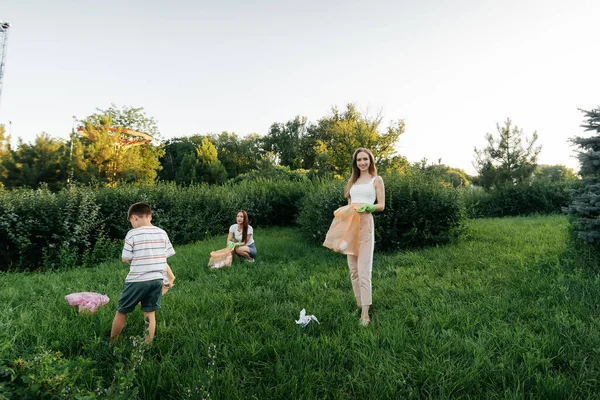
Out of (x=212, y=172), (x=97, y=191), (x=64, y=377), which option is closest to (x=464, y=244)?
(x=64, y=377)

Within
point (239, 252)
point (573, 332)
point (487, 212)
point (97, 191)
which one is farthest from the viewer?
point (487, 212)

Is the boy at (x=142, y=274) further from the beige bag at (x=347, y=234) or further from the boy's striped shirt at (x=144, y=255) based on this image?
the beige bag at (x=347, y=234)

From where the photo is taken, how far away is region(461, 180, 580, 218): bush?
17344mm

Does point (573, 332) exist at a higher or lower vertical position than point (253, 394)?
higher

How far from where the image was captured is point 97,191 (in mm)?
10594

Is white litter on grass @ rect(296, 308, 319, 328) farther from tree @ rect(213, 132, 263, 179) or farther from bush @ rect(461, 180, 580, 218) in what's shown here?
tree @ rect(213, 132, 263, 179)

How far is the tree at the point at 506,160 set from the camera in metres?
19.2

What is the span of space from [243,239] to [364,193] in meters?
4.10

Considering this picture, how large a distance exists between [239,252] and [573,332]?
19.4ft

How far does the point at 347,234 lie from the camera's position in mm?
4316

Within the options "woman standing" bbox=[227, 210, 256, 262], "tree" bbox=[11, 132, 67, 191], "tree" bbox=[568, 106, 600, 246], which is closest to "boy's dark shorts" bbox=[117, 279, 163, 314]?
"woman standing" bbox=[227, 210, 256, 262]

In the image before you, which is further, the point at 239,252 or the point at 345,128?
the point at 345,128

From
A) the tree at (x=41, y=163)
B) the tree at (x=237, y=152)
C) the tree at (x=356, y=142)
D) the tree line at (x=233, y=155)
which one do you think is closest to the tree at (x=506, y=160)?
the tree line at (x=233, y=155)

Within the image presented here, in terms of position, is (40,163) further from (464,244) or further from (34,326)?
(464,244)
